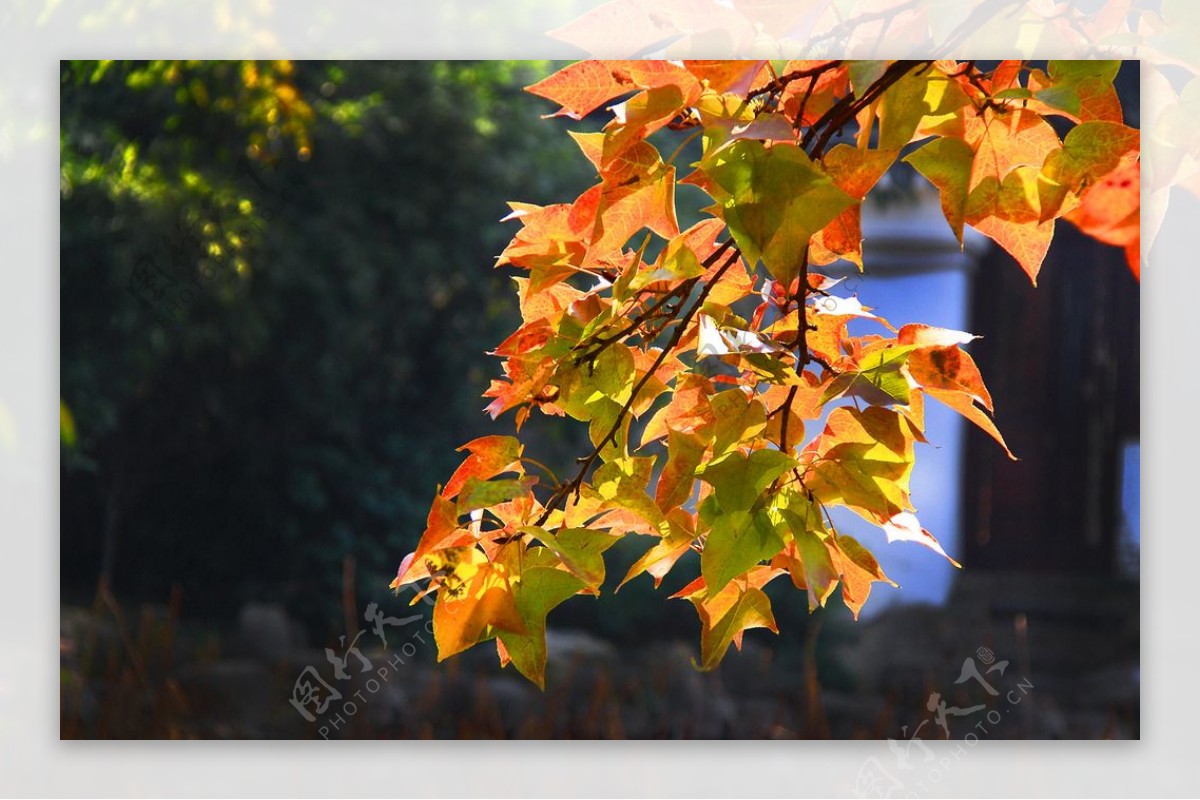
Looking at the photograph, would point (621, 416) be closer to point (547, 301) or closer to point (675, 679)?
point (547, 301)

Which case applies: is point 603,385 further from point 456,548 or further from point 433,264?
point 433,264

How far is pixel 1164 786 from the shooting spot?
2.03 meters

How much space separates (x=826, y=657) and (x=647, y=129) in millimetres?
2588

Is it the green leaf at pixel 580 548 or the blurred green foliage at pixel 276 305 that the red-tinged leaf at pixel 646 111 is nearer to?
the green leaf at pixel 580 548

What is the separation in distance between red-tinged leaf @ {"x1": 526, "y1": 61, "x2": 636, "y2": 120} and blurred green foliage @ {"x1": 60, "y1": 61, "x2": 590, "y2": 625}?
2.39 meters

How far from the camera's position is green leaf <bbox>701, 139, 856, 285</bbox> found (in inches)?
15.3

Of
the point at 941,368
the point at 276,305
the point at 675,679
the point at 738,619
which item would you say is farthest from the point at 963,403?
the point at 276,305

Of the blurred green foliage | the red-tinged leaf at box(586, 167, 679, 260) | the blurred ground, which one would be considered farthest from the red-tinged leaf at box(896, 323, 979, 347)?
the blurred green foliage

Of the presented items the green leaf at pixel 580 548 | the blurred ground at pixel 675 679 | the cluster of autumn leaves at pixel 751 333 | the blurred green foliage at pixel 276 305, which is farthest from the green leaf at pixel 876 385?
the blurred green foliage at pixel 276 305

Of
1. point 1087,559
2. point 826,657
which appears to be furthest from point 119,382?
point 1087,559

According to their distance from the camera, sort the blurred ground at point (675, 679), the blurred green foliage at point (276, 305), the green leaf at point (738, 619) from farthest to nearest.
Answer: the blurred green foliage at point (276, 305), the blurred ground at point (675, 679), the green leaf at point (738, 619)

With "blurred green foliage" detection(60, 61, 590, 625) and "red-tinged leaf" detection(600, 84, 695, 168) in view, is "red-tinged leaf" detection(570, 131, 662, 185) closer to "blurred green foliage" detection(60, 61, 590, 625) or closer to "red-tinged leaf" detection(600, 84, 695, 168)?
"red-tinged leaf" detection(600, 84, 695, 168)

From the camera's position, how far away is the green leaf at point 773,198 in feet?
1.27

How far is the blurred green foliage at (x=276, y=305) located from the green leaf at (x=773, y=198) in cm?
250
